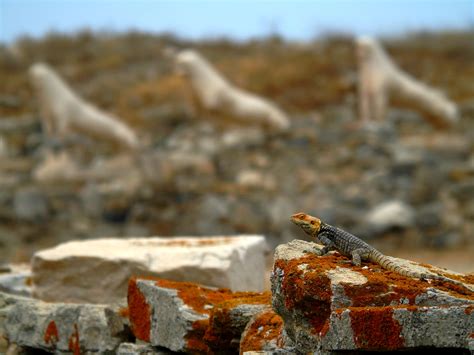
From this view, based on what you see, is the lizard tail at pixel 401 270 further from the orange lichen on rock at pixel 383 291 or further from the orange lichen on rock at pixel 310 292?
the orange lichen on rock at pixel 310 292

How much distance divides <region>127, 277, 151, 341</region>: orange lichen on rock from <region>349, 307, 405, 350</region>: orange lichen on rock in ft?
6.02

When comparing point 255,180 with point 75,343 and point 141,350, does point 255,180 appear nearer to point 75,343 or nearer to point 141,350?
point 75,343

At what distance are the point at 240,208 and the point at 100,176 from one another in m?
3.51

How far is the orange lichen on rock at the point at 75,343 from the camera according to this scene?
5.66 m

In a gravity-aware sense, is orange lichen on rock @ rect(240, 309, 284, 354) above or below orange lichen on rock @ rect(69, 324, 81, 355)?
above

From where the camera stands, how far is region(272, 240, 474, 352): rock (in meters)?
3.68

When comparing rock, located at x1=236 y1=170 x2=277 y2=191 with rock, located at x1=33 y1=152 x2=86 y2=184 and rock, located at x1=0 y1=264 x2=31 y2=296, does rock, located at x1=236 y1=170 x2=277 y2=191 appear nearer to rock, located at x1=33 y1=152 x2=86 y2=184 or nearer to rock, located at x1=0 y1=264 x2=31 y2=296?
rock, located at x1=33 y1=152 x2=86 y2=184

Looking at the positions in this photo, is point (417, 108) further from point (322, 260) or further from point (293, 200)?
point (322, 260)

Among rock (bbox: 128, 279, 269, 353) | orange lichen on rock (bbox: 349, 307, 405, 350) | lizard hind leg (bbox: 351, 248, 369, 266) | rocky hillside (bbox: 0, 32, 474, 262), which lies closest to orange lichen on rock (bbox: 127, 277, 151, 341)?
rock (bbox: 128, 279, 269, 353)

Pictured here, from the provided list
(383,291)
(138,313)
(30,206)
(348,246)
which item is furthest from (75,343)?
(30,206)

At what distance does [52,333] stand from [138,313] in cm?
82

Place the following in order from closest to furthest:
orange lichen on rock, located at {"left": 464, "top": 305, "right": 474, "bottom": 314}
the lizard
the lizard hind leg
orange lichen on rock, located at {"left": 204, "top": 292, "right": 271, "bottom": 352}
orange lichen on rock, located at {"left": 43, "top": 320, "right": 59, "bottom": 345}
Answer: orange lichen on rock, located at {"left": 464, "top": 305, "right": 474, "bottom": 314} < the lizard < the lizard hind leg < orange lichen on rock, located at {"left": 204, "top": 292, "right": 271, "bottom": 352} < orange lichen on rock, located at {"left": 43, "top": 320, "right": 59, "bottom": 345}

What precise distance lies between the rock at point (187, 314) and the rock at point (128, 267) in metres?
1.13

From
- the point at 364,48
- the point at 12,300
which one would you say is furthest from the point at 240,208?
the point at 12,300
